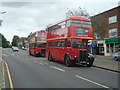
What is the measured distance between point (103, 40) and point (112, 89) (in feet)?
110

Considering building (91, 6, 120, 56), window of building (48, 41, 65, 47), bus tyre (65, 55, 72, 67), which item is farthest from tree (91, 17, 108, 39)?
bus tyre (65, 55, 72, 67)

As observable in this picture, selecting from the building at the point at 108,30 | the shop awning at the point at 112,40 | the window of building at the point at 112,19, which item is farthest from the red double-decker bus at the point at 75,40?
the window of building at the point at 112,19

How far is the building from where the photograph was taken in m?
34.8

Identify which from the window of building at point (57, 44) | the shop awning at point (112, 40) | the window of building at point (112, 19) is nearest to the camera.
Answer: the window of building at point (57, 44)

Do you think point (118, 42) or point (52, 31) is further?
point (118, 42)

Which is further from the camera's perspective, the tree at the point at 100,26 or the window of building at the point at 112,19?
the tree at the point at 100,26

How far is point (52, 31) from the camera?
20781mm

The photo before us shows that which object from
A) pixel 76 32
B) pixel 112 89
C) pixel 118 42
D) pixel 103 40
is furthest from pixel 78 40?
pixel 103 40

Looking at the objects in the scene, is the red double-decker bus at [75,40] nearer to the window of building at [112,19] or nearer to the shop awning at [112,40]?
the shop awning at [112,40]

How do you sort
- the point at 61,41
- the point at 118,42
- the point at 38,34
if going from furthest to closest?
the point at 118,42
the point at 38,34
the point at 61,41

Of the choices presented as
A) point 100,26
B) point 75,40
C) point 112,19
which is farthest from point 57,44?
point 112,19

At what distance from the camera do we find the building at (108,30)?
34781mm

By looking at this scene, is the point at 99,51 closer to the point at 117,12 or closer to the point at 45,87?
the point at 117,12

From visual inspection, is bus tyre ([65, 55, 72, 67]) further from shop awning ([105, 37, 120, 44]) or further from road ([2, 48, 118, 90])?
shop awning ([105, 37, 120, 44])
